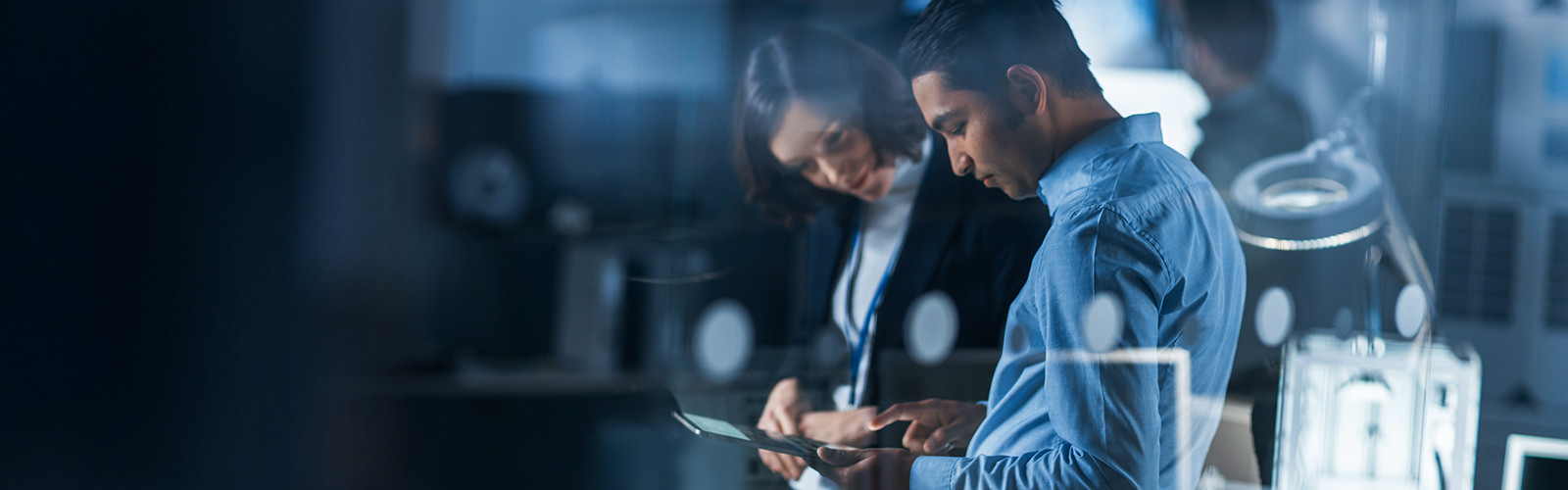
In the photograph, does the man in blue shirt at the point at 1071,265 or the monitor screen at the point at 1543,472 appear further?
the monitor screen at the point at 1543,472

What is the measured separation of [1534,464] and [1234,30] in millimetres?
311

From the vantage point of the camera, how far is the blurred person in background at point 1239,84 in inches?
16.7

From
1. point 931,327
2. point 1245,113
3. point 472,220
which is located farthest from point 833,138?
point 472,220

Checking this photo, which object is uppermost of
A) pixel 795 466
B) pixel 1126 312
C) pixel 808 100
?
pixel 808 100

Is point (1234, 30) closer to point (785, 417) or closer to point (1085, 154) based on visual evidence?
point (1085, 154)

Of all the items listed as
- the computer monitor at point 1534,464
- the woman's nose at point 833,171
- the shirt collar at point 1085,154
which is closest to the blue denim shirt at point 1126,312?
the shirt collar at point 1085,154

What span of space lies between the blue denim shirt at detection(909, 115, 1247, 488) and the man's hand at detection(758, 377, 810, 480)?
0.30 feet

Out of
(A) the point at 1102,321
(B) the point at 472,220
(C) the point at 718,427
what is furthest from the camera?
(B) the point at 472,220

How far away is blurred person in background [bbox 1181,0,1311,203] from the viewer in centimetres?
43

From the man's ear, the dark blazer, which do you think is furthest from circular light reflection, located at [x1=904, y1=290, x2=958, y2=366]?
the man's ear

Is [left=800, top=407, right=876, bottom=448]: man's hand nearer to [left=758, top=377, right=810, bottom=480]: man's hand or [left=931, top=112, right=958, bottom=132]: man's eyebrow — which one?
[left=758, top=377, right=810, bottom=480]: man's hand

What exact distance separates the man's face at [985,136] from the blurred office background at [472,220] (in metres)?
0.04

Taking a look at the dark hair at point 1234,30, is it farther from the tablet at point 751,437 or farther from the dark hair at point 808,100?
the tablet at point 751,437

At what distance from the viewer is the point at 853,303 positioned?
0.46 metres
